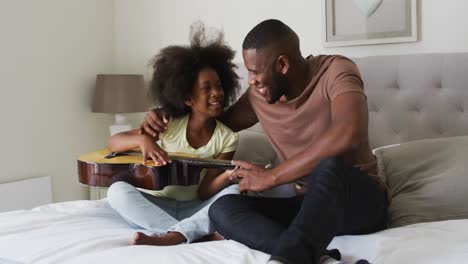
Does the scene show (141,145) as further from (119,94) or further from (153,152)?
(119,94)

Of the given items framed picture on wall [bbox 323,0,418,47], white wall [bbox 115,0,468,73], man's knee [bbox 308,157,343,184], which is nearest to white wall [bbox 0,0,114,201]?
white wall [bbox 115,0,468,73]

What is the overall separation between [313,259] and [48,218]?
100 cm

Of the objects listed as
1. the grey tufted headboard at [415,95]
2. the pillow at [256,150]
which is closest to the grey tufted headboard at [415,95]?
the grey tufted headboard at [415,95]

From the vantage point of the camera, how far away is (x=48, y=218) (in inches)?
75.6

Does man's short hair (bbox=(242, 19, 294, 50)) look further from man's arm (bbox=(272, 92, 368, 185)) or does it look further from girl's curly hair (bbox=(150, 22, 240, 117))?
girl's curly hair (bbox=(150, 22, 240, 117))

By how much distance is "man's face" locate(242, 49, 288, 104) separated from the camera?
71.5 inches

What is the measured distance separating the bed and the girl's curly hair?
0.32 m

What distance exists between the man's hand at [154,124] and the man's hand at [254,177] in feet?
1.53

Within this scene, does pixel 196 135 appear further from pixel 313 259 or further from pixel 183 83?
pixel 313 259

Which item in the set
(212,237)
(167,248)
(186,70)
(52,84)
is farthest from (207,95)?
(52,84)

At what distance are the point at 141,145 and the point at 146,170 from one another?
11cm

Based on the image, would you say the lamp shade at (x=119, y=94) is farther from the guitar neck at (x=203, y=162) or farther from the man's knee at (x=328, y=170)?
the man's knee at (x=328, y=170)

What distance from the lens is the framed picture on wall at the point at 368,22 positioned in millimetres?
2432

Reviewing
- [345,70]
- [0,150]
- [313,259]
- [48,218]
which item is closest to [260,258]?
[313,259]
